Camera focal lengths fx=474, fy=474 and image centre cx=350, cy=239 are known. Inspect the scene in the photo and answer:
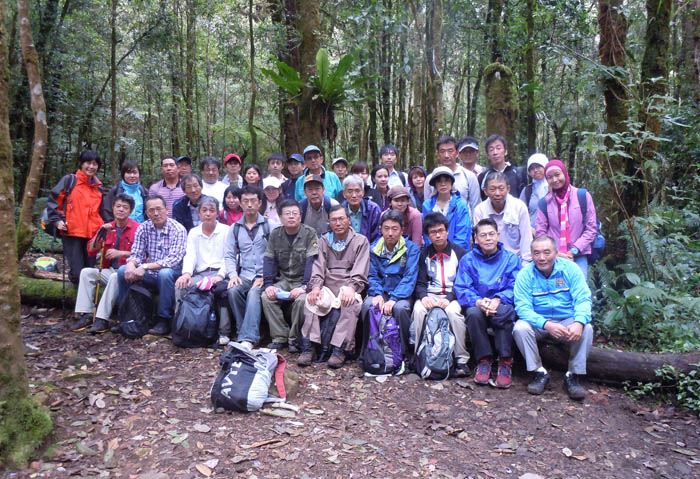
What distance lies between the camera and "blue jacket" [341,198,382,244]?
5.48 m

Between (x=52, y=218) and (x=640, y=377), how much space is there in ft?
20.7

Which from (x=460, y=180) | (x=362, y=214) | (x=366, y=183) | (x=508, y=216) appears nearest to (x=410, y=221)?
(x=362, y=214)

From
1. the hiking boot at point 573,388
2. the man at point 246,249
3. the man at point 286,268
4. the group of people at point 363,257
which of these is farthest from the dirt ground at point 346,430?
the man at point 246,249

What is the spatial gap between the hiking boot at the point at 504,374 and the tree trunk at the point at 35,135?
417 centimetres

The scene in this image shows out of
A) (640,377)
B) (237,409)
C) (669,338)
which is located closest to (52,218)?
(237,409)

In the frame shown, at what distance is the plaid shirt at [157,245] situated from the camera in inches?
212

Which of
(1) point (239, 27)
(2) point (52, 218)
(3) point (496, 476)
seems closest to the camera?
(3) point (496, 476)

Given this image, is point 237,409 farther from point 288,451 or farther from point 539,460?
point 539,460

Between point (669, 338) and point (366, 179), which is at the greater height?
point (366, 179)

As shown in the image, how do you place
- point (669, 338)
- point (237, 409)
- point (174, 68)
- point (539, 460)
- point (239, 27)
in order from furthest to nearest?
point (174, 68) → point (239, 27) → point (669, 338) → point (237, 409) → point (539, 460)

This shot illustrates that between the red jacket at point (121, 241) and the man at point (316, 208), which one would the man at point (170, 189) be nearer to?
the red jacket at point (121, 241)

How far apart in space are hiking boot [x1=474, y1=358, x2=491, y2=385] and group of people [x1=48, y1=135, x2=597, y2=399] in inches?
0.4

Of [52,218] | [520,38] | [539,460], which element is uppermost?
[520,38]

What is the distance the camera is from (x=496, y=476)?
305 cm
